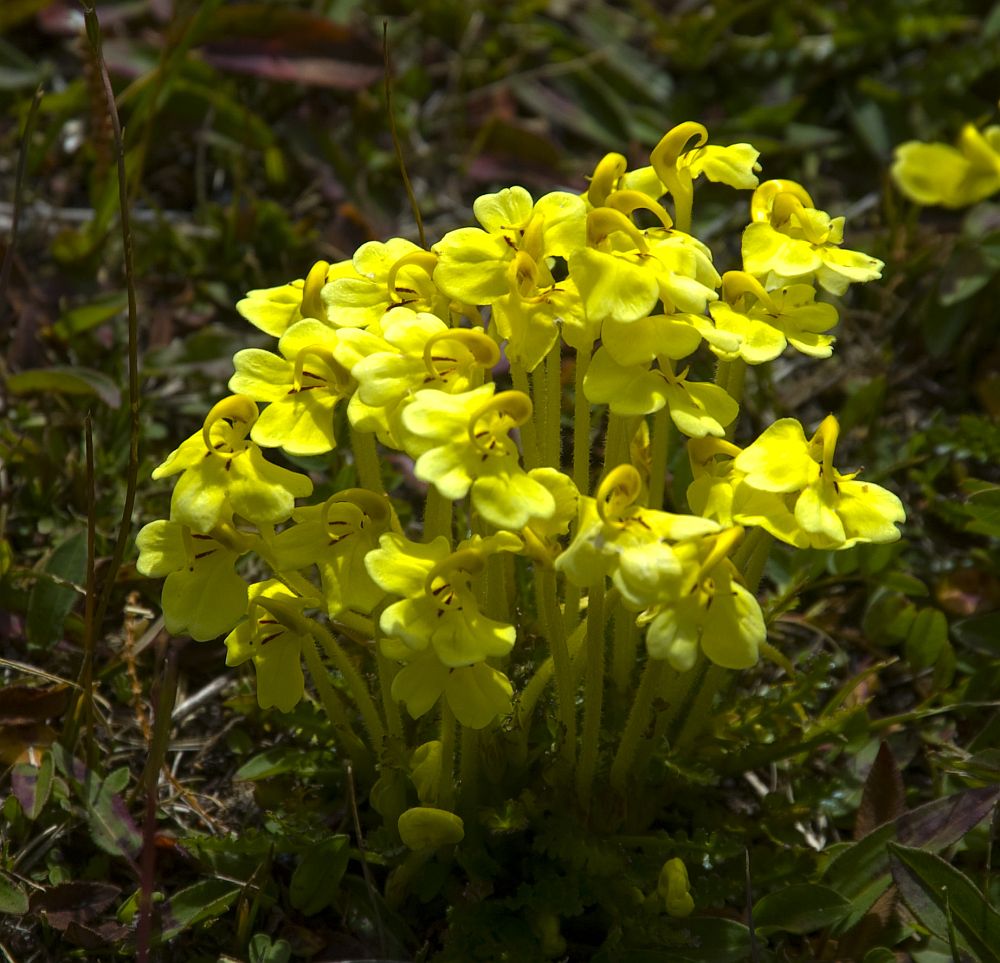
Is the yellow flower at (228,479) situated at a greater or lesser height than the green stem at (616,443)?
greater

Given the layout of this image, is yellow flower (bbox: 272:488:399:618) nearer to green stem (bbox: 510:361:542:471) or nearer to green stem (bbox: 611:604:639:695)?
green stem (bbox: 510:361:542:471)

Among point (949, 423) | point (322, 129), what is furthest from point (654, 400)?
point (322, 129)

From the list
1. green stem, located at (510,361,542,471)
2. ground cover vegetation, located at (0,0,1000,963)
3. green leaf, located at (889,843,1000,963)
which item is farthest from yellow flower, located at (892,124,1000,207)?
green leaf, located at (889,843,1000,963)

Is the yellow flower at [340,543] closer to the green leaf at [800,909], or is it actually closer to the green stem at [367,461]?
the green stem at [367,461]

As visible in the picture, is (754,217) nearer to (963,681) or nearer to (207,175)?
(963,681)

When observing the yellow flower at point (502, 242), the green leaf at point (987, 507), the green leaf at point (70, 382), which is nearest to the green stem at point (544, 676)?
the yellow flower at point (502, 242)

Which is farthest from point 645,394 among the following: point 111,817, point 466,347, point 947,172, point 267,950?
point 111,817

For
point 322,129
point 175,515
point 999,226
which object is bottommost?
point 999,226
